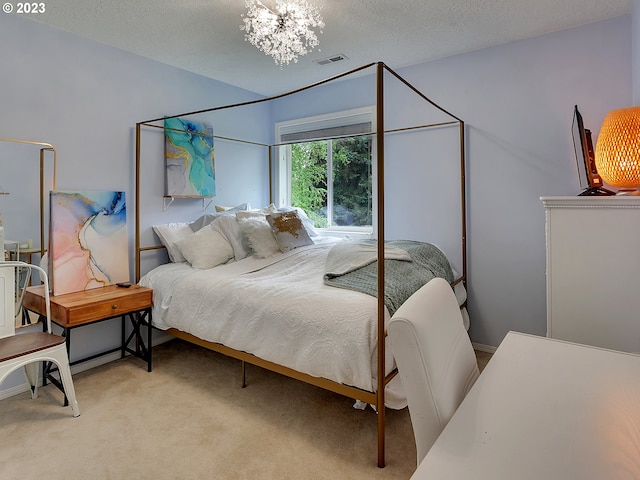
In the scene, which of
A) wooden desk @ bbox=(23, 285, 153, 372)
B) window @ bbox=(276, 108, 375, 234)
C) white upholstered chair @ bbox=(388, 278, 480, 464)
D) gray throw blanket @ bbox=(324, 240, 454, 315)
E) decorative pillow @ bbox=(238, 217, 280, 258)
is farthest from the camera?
window @ bbox=(276, 108, 375, 234)

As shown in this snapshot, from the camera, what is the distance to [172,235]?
315 cm

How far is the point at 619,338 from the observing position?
1.53 meters

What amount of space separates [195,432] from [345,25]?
2.77 meters

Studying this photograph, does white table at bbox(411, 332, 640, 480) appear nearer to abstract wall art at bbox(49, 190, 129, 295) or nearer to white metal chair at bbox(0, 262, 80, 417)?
white metal chair at bbox(0, 262, 80, 417)

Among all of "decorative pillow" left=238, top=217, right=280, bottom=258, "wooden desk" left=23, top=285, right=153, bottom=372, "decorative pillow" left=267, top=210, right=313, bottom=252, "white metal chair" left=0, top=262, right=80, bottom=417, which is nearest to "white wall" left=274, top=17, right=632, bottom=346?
"decorative pillow" left=267, top=210, right=313, bottom=252

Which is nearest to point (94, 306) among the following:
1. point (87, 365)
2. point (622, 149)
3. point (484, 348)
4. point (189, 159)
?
point (87, 365)

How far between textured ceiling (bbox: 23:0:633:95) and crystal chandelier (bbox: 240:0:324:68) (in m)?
0.06

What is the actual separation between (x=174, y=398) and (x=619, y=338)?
2414 mm

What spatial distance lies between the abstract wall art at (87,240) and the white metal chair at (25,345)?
0.26 meters

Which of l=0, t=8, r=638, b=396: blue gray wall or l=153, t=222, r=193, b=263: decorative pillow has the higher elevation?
l=0, t=8, r=638, b=396: blue gray wall

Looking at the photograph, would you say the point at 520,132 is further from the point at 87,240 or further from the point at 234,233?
the point at 87,240

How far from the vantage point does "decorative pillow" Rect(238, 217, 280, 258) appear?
296 centimetres

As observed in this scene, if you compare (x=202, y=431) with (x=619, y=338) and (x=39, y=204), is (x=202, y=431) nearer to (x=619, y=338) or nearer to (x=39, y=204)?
(x=39, y=204)

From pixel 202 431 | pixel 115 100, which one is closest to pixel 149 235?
pixel 115 100
